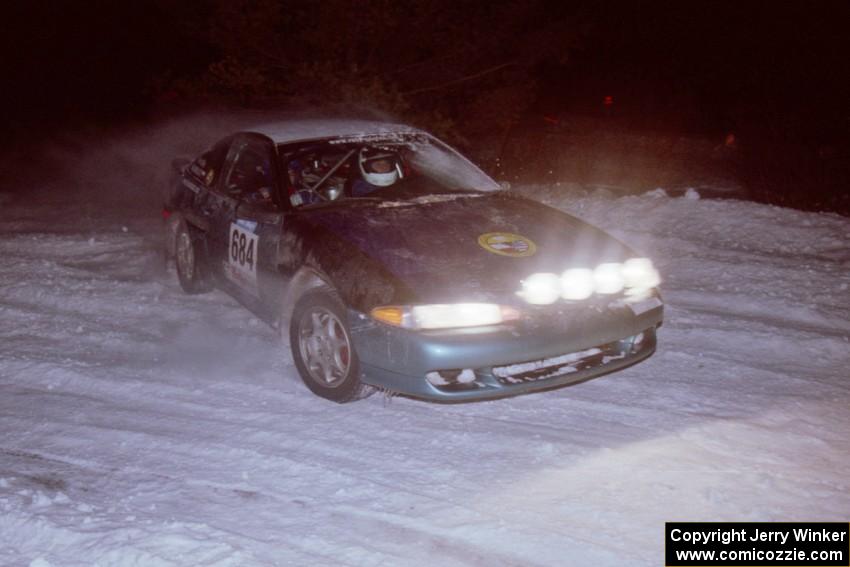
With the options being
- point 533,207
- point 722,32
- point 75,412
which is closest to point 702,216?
point 533,207

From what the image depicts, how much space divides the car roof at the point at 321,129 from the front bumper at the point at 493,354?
1801 millimetres

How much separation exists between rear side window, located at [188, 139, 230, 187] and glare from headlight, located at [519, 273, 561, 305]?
272 cm

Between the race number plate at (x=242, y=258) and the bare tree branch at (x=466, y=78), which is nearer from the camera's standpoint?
the race number plate at (x=242, y=258)

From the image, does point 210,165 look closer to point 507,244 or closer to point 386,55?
point 507,244

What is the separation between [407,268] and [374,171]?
56.0 inches

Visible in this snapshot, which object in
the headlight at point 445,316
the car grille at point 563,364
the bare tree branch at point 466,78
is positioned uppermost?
the bare tree branch at point 466,78

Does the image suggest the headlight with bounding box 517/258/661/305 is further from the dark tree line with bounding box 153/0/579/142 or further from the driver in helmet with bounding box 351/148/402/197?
the dark tree line with bounding box 153/0/579/142

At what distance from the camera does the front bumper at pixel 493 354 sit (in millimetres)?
4016

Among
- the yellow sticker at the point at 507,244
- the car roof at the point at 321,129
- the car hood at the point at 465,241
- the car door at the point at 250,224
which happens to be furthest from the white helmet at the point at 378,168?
the yellow sticker at the point at 507,244

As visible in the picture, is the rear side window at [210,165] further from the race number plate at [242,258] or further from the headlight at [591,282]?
the headlight at [591,282]

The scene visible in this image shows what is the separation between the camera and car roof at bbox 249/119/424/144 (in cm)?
563

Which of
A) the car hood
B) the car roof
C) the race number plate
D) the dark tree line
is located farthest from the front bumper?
the dark tree line

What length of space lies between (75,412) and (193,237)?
1973mm

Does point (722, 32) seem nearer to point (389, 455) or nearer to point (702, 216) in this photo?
point (702, 216)
